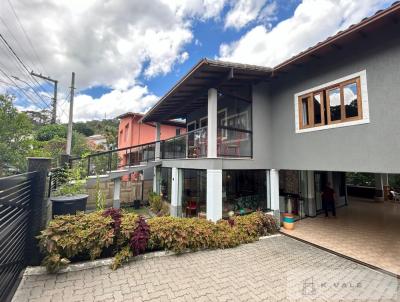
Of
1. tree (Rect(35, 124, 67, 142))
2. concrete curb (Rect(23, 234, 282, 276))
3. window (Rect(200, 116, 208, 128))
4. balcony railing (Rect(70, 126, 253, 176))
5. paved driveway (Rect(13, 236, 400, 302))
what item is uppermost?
tree (Rect(35, 124, 67, 142))

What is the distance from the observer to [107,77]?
19.8 meters

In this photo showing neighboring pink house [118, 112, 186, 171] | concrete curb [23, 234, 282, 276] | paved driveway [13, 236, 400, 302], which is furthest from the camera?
neighboring pink house [118, 112, 186, 171]

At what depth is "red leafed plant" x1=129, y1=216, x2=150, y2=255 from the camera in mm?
5043

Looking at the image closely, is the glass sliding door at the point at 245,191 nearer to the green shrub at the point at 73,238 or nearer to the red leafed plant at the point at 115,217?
the red leafed plant at the point at 115,217

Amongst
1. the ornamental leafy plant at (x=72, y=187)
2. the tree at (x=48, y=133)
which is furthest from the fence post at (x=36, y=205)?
the tree at (x=48, y=133)

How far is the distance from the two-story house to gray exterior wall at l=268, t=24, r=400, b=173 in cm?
2

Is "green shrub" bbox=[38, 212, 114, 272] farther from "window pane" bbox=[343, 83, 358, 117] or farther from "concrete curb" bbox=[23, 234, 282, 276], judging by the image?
"window pane" bbox=[343, 83, 358, 117]

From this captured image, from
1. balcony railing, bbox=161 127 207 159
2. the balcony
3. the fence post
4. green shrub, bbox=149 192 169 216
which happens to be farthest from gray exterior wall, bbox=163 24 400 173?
the fence post

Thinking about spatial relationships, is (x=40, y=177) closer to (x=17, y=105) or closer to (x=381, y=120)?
(x=381, y=120)

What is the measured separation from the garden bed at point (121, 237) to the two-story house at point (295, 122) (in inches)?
38.9

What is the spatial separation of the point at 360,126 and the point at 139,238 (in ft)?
22.5

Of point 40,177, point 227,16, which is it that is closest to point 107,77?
point 227,16

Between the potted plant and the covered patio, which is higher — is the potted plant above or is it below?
above

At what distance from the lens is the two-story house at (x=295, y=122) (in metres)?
5.02
